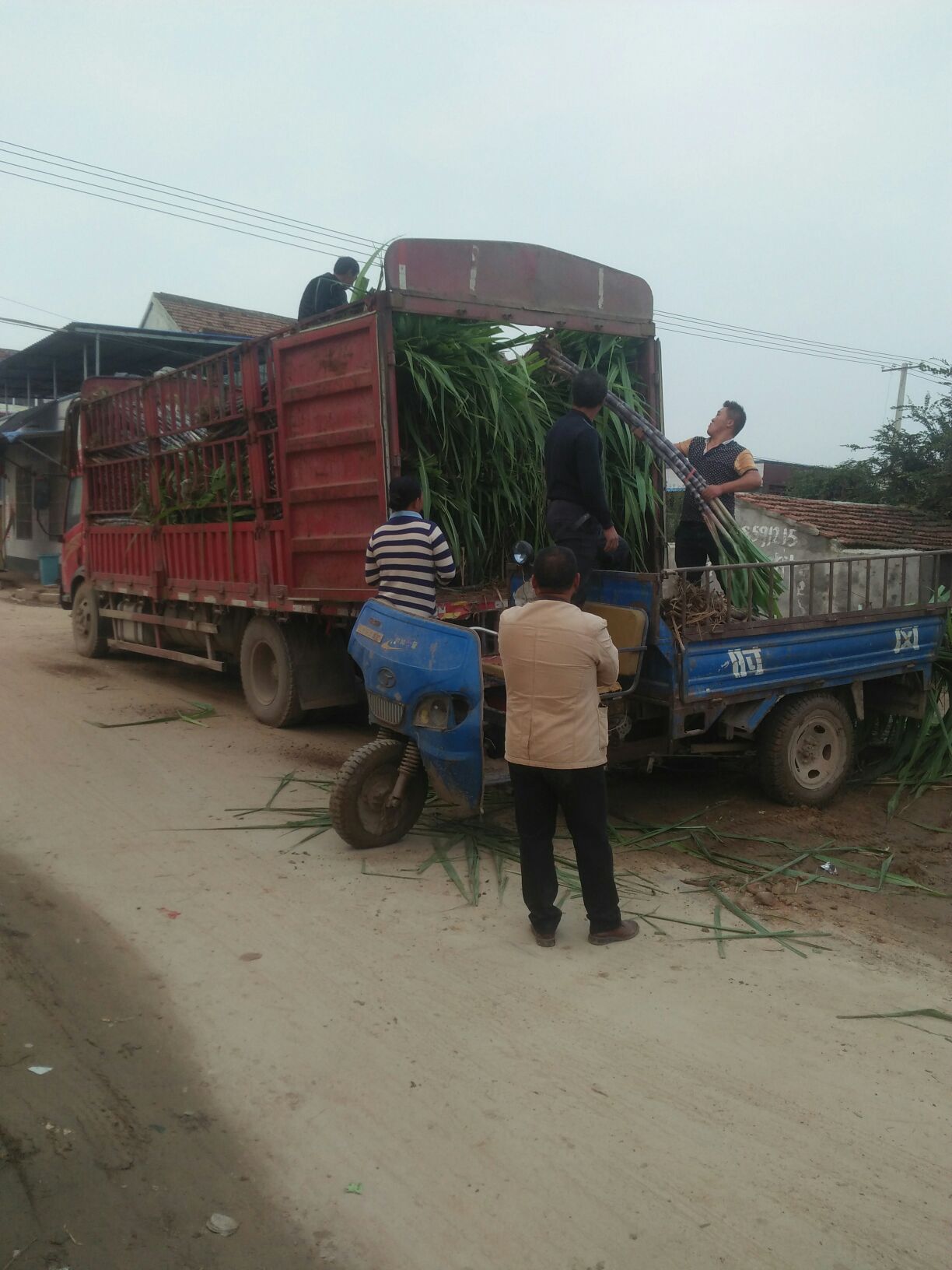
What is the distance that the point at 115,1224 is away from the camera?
93.8 inches

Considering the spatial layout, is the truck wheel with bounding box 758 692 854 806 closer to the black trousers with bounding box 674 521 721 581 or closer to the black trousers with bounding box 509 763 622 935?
the black trousers with bounding box 674 521 721 581

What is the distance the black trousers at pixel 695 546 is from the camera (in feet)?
21.0

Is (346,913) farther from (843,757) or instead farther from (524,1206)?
(843,757)

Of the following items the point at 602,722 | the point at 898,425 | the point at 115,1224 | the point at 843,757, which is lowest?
the point at 115,1224

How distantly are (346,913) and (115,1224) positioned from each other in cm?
179

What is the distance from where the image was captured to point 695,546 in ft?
21.5

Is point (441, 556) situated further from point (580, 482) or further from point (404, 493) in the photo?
point (580, 482)

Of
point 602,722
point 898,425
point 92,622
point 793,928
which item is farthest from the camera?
point 898,425

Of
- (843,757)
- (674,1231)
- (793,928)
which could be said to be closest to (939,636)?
(843,757)

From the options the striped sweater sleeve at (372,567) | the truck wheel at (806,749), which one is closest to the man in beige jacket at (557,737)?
the striped sweater sleeve at (372,567)

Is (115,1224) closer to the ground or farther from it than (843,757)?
closer to the ground

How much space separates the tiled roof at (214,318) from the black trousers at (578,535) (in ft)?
56.3

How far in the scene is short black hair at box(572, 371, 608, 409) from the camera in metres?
4.99

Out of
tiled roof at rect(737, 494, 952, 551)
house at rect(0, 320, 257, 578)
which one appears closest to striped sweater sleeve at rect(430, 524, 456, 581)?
tiled roof at rect(737, 494, 952, 551)
